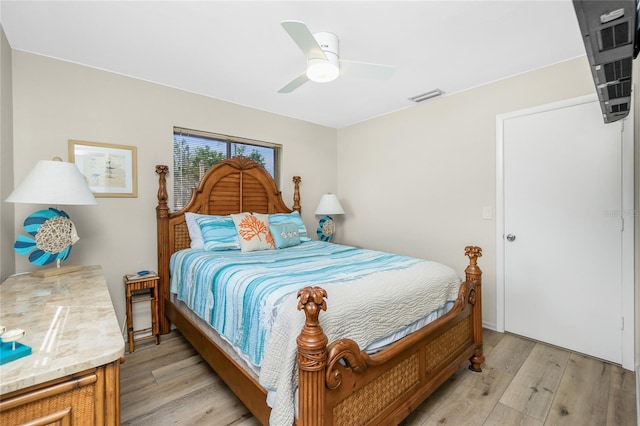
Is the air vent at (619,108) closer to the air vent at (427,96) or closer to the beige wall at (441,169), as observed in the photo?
the beige wall at (441,169)

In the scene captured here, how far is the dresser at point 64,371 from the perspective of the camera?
0.75 m

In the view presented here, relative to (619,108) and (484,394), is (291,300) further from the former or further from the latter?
(619,108)

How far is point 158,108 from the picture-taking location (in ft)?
9.70

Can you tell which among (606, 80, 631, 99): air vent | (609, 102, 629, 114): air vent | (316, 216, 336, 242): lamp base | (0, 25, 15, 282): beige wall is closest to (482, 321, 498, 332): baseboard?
(316, 216, 336, 242): lamp base

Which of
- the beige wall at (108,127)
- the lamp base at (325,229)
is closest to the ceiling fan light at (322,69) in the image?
the beige wall at (108,127)

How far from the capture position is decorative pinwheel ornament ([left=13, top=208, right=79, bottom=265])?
1.97 meters

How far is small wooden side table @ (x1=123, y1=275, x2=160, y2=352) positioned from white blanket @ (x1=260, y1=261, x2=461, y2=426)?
180 cm

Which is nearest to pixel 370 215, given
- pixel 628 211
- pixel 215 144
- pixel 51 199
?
pixel 215 144

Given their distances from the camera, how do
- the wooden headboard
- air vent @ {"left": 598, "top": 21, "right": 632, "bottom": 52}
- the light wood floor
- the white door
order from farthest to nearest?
the wooden headboard → the white door → the light wood floor → air vent @ {"left": 598, "top": 21, "right": 632, "bottom": 52}

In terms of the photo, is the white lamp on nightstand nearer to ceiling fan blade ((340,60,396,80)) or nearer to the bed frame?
the bed frame

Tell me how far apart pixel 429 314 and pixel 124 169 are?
2.97 meters

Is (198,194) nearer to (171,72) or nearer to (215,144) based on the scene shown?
(215,144)

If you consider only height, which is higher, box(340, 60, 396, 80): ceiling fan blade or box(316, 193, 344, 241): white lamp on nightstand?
box(340, 60, 396, 80): ceiling fan blade

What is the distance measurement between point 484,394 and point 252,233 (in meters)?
2.32
